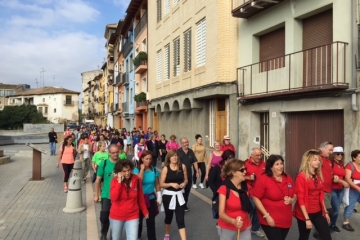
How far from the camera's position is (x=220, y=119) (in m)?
15.8

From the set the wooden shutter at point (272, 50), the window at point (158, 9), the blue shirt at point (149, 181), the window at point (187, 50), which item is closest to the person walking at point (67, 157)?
the blue shirt at point (149, 181)

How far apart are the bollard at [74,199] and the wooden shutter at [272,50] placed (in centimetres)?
720

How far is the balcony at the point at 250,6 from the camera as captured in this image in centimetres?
1146

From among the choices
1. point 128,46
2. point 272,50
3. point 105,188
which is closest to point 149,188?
point 105,188

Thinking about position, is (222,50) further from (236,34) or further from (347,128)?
(347,128)

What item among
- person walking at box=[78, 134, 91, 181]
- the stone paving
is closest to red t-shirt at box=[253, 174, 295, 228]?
the stone paving

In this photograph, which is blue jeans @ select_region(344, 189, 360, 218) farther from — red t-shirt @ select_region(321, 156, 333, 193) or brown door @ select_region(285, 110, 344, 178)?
brown door @ select_region(285, 110, 344, 178)

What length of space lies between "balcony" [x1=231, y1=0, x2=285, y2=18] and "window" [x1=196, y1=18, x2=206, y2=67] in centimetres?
267

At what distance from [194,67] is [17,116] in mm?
56426

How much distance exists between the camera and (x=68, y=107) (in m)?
89.2

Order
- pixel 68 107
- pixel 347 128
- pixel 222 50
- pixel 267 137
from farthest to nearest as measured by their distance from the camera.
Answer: pixel 68 107 → pixel 222 50 → pixel 267 137 → pixel 347 128

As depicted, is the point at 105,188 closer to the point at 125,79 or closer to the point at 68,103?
the point at 125,79

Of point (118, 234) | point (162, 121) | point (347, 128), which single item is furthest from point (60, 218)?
point (162, 121)

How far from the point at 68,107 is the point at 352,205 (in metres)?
88.5
